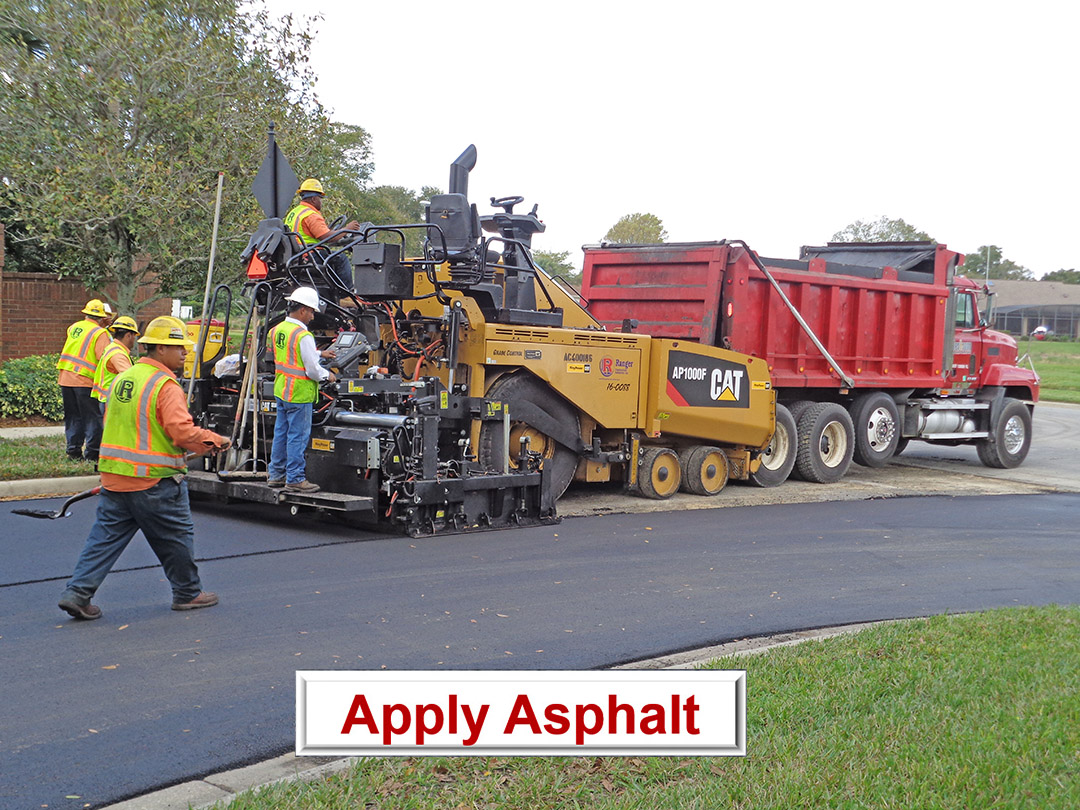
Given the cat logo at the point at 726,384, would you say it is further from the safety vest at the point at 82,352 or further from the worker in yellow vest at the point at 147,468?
the worker in yellow vest at the point at 147,468

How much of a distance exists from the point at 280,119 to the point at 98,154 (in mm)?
2707

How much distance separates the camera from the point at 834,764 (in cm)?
413

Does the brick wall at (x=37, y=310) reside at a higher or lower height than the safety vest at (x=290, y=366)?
higher

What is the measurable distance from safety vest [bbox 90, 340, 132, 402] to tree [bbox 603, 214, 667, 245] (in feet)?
125

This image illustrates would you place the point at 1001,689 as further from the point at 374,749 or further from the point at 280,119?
the point at 280,119

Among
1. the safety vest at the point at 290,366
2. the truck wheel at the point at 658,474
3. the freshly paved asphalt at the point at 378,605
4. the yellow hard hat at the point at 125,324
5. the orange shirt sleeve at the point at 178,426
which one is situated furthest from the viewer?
the truck wheel at the point at 658,474

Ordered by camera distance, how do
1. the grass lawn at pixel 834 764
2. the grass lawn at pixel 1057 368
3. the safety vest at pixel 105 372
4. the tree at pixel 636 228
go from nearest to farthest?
the grass lawn at pixel 834 764
the safety vest at pixel 105 372
the grass lawn at pixel 1057 368
the tree at pixel 636 228

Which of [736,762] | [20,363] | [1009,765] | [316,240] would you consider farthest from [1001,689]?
[20,363]

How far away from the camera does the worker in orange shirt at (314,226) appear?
9984 millimetres

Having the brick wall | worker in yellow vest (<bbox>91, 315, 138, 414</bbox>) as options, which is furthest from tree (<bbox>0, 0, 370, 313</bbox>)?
worker in yellow vest (<bbox>91, 315, 138, 414</bbox>)

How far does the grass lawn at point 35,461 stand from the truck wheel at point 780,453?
7620 mm

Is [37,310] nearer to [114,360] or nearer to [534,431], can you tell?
[114,360]

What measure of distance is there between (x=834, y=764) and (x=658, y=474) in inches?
308

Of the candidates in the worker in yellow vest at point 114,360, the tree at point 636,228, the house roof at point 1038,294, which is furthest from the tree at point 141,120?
the house roof at point 1038,294
